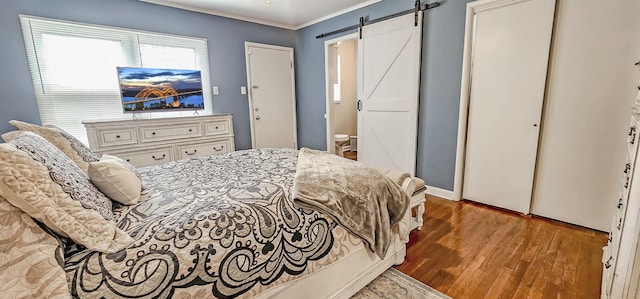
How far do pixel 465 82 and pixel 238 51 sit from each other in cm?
313

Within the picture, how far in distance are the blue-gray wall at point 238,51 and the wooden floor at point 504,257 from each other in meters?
0.77

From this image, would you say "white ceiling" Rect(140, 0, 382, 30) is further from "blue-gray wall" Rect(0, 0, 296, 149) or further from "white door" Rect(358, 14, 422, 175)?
"white door" Rect(358, 14, 422, 175)

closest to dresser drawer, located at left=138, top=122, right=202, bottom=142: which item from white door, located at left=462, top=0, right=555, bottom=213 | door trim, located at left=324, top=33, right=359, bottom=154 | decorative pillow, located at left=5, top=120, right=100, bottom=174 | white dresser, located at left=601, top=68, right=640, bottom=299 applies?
decorative pillow, located at left=5, top=120, right=100, bottom=174

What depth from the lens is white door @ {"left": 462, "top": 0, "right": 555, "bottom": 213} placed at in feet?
7.45

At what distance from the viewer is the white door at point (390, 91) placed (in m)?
3.07

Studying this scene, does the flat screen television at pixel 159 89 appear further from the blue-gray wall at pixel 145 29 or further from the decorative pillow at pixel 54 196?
the decorative pillow at pixel 54 196

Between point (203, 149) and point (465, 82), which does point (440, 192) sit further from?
point (203, 149)

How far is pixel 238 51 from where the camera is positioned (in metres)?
3.97

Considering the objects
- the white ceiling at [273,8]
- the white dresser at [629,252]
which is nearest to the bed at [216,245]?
the white dresser at [629,252]

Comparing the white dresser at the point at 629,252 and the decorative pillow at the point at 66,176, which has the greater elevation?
the decorative pillow at the point at 66,176

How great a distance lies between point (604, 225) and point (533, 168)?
0.63m

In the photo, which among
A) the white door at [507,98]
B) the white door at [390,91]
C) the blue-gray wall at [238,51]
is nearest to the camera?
the white door at [507,98]

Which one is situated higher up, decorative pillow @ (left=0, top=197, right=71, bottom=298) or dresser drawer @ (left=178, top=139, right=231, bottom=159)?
decorative pillow @ (left=0, top=197, right=71, bottom=298)

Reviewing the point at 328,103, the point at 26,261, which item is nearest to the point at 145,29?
the point at 328,103
